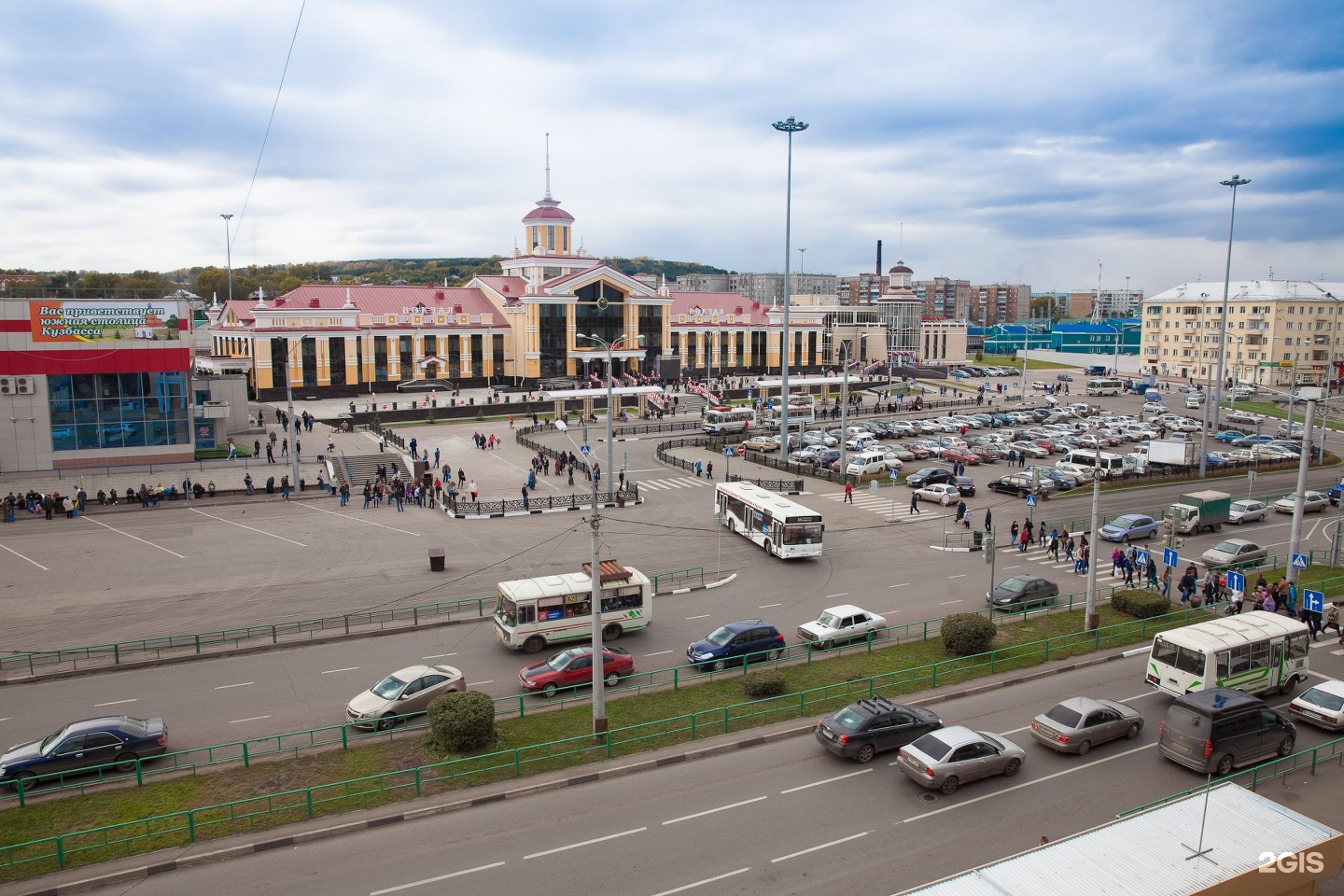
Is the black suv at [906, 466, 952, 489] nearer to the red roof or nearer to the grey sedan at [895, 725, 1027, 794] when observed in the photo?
the grey sedan at [895, 725, 1027, 794]

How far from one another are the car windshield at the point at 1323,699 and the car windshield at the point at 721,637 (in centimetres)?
1320

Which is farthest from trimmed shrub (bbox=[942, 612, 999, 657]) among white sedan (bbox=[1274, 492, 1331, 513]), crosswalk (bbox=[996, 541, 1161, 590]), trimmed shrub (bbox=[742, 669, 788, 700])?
white sedan (bbox=[1274, 492, 1331, 513])

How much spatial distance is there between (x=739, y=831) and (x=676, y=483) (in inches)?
1352

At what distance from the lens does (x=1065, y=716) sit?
1809 centimetres

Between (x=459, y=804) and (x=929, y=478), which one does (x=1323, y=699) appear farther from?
(x=929, y=478)

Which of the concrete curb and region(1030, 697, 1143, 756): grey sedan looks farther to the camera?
region(1030, 697, 1143, 756): grey sedan

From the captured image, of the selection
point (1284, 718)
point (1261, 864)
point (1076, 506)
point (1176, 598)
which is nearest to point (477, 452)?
point (1076, 506)

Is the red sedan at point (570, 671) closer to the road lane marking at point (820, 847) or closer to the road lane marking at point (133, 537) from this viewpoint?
the road lane marking at point (820, 847)

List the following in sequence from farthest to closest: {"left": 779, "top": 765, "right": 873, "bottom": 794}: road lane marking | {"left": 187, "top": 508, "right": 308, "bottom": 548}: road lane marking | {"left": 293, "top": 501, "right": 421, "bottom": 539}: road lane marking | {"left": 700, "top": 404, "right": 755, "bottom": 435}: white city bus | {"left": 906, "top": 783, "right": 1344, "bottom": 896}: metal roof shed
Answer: {"left": 700, "top": 404, "right": 755, "bottom": 435}: white city bus → {"left": 293, "top": 501, "right": 421, "bottom": 539}: road lane marking → {"left": 187, "top": 508, "right": 308, "bottom": 548}: road lane marking → {"left": 779, "top": 765, "right": 873, "bottom": 794}: road lane marking → {"left": 906, "top": 783, "right": 1344, "bottom": 896}: metal roof shed

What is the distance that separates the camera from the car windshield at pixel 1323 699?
62.4ft

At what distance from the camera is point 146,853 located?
46.4 feet

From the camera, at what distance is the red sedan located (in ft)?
68.5

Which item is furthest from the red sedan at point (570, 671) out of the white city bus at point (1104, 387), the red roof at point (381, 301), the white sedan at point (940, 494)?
the white city bus at point (1104, 387)

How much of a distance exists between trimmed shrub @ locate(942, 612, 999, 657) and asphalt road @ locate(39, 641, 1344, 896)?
4315 millimetres
